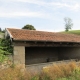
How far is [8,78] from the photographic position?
11.1 metres

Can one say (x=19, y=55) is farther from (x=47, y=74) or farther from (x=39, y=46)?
(x=47, y=74)

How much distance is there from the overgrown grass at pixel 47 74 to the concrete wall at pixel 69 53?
7017 mm

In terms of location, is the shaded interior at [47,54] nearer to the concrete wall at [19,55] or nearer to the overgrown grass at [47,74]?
the concrete wall at [19,55]

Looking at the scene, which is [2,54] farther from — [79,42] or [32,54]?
[79,42]

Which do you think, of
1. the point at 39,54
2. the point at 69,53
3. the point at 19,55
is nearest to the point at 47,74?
the point at 19,55

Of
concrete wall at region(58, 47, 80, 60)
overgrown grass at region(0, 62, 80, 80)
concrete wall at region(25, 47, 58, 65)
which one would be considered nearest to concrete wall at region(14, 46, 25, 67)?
overgrown grass at region(0, 62, 80, 80)

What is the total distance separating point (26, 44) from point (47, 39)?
2478 mm

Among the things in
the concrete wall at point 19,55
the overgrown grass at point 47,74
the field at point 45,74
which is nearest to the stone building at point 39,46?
the concrete wall at point 19,55

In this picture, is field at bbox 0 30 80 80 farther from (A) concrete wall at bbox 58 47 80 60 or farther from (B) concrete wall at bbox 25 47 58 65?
Answer: (A) concrete wall at bbox 58 47 80 60

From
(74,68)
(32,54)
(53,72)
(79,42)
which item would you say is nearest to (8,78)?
(53,72)

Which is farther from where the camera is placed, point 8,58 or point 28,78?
point 8,58

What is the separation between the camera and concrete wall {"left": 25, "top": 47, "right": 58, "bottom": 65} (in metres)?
21.4

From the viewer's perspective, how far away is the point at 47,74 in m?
13.6

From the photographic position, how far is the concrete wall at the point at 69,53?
2302 cm
